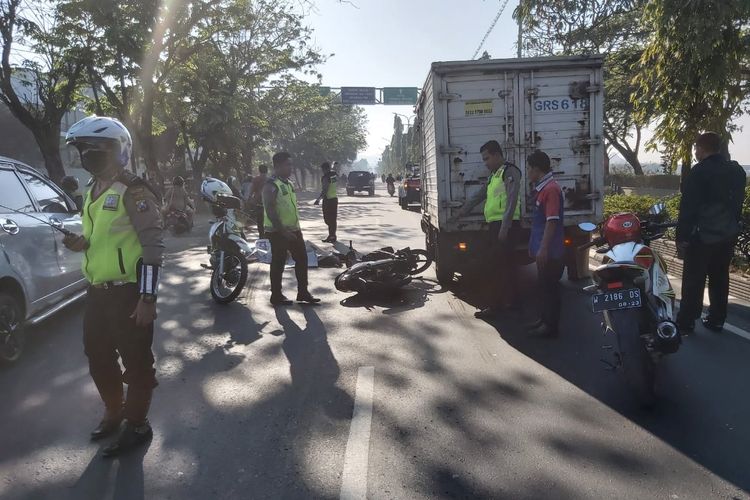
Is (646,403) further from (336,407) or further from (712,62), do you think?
(712,62)

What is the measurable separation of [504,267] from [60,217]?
4.75m

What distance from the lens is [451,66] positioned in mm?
7047

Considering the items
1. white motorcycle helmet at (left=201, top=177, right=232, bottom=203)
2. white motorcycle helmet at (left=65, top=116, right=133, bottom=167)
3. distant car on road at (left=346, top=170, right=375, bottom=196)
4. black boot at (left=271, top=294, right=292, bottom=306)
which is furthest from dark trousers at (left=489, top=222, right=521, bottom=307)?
distant car on road at (left=346, top=170, right=375, bottom=196)

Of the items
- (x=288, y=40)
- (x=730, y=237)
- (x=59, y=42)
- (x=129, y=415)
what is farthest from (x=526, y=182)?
(x=288, y=40)

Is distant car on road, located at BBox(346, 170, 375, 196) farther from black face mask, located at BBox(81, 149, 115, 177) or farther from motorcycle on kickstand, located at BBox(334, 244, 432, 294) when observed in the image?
black face mask, located at BBox(81, 149, 115, 177)

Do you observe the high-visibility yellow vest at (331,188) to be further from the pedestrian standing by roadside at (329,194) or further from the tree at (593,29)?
the tree at (593,29)

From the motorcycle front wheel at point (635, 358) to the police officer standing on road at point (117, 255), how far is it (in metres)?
2.99

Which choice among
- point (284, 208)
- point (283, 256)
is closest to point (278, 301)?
point (283, 256)

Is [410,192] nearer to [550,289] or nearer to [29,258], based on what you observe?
[550,289]

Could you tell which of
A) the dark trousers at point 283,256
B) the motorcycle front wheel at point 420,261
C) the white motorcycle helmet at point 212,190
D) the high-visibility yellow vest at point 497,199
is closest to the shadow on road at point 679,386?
the high-visibility yellow vest at point 497,199

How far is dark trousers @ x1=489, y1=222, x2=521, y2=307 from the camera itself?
20.3ft

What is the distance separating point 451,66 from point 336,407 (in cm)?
464

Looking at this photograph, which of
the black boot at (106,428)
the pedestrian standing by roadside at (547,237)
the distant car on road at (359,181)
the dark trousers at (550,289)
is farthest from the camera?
the distant car on road at (359,181)

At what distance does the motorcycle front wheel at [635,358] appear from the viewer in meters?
3.88
